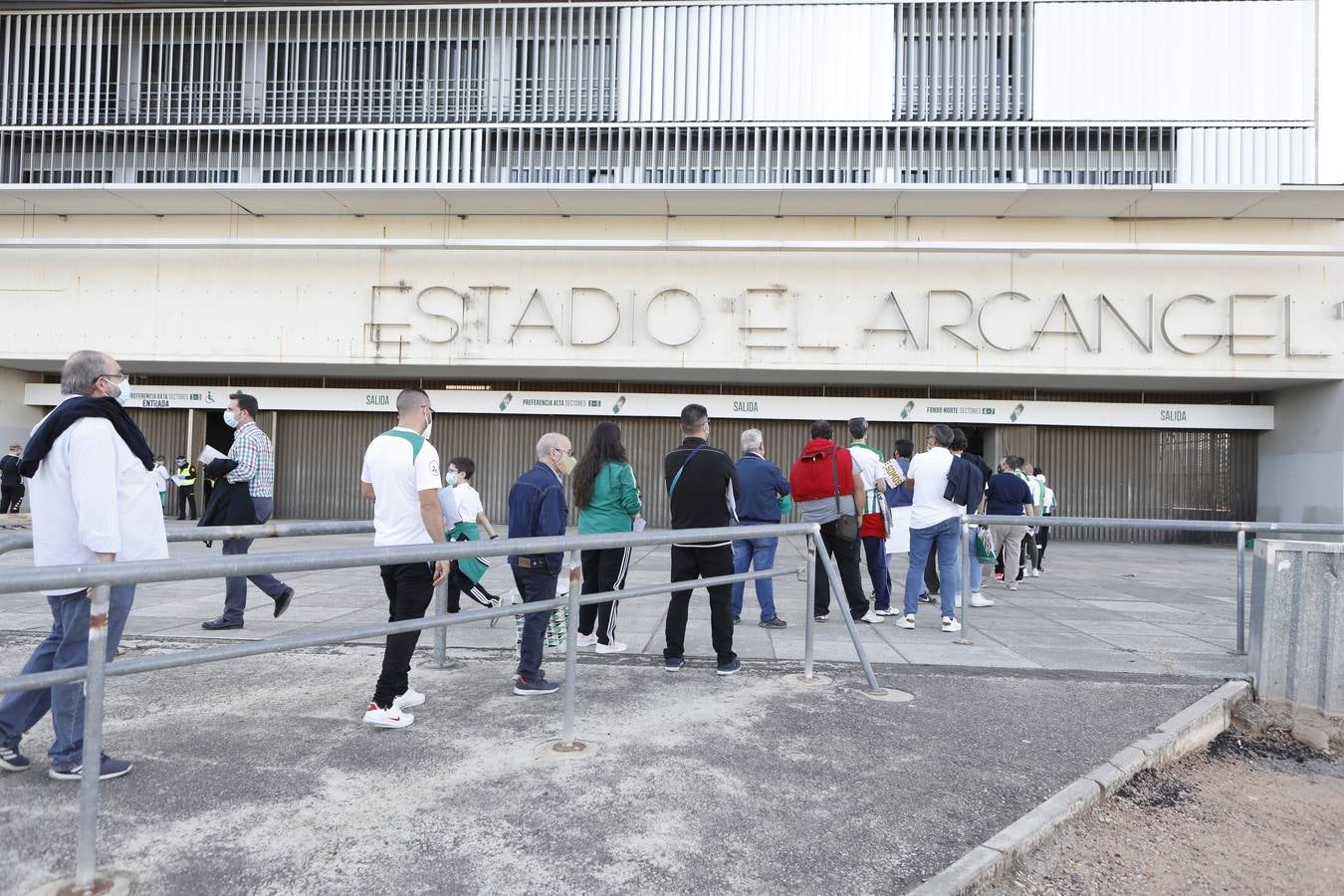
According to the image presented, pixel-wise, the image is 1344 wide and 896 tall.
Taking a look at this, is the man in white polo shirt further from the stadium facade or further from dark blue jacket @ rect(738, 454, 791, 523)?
the stadium facade

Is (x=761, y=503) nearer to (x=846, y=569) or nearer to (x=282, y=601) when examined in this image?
(x=846, y=569)

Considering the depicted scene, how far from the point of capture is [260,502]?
686cm

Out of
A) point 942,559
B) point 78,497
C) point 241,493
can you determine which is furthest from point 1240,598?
point 241,493

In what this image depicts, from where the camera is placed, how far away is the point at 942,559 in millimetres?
7234

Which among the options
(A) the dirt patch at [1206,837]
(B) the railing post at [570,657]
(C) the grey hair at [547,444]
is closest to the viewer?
(A) the dirt patch at [1206,837]

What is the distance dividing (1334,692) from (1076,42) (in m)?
13.7

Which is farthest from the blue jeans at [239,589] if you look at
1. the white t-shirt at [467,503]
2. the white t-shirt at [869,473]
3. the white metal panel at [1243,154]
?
the white metal panel at [1243,154]

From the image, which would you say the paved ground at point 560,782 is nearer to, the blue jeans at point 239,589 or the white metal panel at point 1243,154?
the blue jeans at point 239,589

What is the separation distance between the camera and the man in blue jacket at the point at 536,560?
15.1 feet

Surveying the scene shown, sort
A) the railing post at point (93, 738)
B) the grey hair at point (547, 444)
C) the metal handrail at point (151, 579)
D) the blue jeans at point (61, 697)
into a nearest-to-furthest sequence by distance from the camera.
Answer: the metal handrail at point (151, 579) → the railing post at point (93, 738) → the blue jeans at point (61, 697) → the grey hair at point (547, 444)

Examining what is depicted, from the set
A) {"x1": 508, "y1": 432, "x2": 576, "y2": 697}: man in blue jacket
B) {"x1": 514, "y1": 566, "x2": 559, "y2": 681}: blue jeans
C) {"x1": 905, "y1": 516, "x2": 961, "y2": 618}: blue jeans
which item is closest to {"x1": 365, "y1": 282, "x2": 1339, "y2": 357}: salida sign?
{"x1": 905, "y1": 516, "x2": 961, "y2": 618}: blue jeans

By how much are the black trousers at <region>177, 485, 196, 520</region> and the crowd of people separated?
1357 centimetres

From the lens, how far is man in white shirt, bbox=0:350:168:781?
3.17 m

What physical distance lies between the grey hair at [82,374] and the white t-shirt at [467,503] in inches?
149
